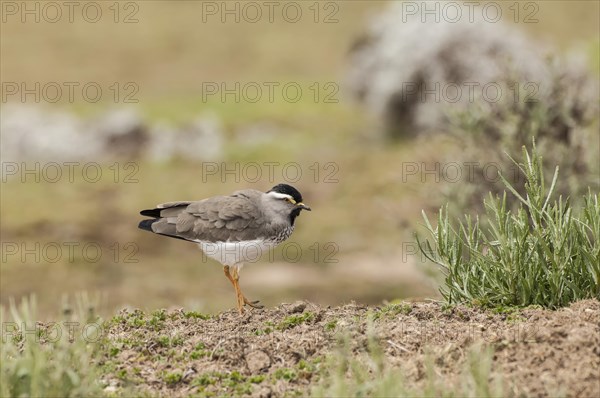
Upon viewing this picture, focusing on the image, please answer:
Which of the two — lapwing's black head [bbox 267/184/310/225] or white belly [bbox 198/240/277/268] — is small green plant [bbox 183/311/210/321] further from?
lapwing's black head [bbox 267/184/310/225]

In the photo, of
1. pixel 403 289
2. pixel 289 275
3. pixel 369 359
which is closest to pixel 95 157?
pixel 289 275

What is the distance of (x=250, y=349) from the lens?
6523 millimetres

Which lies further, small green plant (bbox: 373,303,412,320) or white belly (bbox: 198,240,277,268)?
white belly (bbox: 198,240,277,268)

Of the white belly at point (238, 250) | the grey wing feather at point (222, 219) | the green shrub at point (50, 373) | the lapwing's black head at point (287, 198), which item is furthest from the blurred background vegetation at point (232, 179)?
the green shrub at point (50, 373)

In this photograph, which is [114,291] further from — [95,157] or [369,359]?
[95,157]

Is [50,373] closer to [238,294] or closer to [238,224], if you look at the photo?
[238,294]

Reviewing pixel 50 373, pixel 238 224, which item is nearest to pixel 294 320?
pixel 238 224

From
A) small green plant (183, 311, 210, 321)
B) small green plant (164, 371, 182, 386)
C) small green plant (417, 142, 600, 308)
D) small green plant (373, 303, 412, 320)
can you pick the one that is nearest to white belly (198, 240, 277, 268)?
small green plant (183, 311, 210, 321)

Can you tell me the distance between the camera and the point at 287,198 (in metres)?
8.40

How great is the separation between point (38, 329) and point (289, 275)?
10.1m

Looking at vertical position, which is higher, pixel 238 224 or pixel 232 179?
pixel 238 224

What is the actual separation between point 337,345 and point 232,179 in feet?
57.9

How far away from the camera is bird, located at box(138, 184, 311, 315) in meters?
8.36

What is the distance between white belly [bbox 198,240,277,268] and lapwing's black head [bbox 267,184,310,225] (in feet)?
1.19
